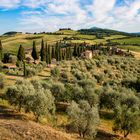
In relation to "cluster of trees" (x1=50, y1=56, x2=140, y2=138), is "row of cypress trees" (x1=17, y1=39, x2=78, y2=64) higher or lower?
higher

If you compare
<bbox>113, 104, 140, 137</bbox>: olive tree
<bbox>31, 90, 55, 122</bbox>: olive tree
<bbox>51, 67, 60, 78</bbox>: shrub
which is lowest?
<bbox>113, 104, 140, 137</bbox>: olive tree

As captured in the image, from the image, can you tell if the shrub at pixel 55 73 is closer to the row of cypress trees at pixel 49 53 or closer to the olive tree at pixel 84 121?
the row of cypress trees at pixel 49 53

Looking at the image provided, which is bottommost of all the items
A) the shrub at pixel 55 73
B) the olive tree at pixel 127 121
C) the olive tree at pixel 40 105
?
the olive tree at pixel 127 121

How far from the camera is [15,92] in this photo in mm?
50875

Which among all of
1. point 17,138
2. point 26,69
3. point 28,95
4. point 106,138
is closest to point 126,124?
point 106,138

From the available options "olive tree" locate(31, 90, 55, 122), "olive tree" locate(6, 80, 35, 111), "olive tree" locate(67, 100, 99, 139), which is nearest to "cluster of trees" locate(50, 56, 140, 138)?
"olive tree" locate(67, 100, 99, 139)

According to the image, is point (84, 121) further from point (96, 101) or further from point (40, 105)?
point (96, 101)

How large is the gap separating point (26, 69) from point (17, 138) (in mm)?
54574

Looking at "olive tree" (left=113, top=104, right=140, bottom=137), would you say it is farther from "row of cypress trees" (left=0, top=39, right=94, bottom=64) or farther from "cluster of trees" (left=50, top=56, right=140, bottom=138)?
"row of cypress trees" (left=0, top=39, right=94, bottom=64)

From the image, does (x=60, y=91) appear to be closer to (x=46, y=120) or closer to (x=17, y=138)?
(x=46, y=120)

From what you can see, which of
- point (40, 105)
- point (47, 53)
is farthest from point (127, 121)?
point (47, 53)

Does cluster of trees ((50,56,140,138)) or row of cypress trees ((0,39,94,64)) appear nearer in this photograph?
cluster of trees ((50,56,140,138))

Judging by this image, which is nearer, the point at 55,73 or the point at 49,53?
the point at 55,73

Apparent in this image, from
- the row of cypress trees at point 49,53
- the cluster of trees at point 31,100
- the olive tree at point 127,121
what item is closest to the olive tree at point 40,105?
the cluster of trees at point 31,100
